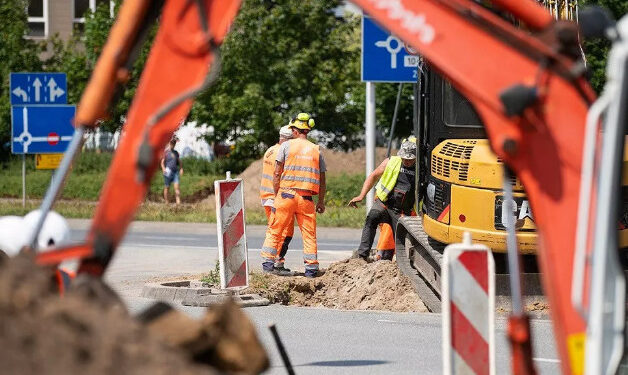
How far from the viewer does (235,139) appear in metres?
39.5

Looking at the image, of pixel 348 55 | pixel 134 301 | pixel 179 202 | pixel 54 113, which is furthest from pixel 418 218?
pixel 348 55

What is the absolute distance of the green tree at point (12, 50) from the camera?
4103 centimetres

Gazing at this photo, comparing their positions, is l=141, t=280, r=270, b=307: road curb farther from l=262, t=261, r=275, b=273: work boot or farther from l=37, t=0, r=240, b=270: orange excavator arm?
l=37, t=0, r=240, b=270: orange excavator arm

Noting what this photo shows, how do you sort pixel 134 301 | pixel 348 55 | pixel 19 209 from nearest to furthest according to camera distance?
pixel 134 301
pixel 19 209
pixel 348 55

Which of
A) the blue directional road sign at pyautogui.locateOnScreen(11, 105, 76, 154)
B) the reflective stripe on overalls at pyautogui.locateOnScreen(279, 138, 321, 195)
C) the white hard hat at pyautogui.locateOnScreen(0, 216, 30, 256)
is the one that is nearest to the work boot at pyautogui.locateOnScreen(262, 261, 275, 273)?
the reflective stripe on overalls at pyautogui.locateOnScreen(279, 138, 321, 195)

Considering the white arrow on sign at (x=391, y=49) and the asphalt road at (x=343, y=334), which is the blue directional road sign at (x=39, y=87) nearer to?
the asphalt road at (x=343, y=334)

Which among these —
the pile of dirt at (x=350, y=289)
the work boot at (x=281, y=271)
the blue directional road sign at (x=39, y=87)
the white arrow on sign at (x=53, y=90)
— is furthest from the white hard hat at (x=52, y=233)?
the white arrow on sign at (x=53, y=90)

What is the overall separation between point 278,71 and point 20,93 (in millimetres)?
11807

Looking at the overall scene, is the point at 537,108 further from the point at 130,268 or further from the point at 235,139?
the point at 235,139

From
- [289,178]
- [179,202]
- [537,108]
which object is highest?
[537,108]

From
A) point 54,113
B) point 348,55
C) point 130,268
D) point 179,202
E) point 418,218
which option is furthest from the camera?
point 348,55

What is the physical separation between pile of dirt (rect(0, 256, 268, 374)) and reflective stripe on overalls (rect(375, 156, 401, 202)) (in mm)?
12072

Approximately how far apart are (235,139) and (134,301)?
2492 centimetres

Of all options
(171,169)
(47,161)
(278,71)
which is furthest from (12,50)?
(47,161)
